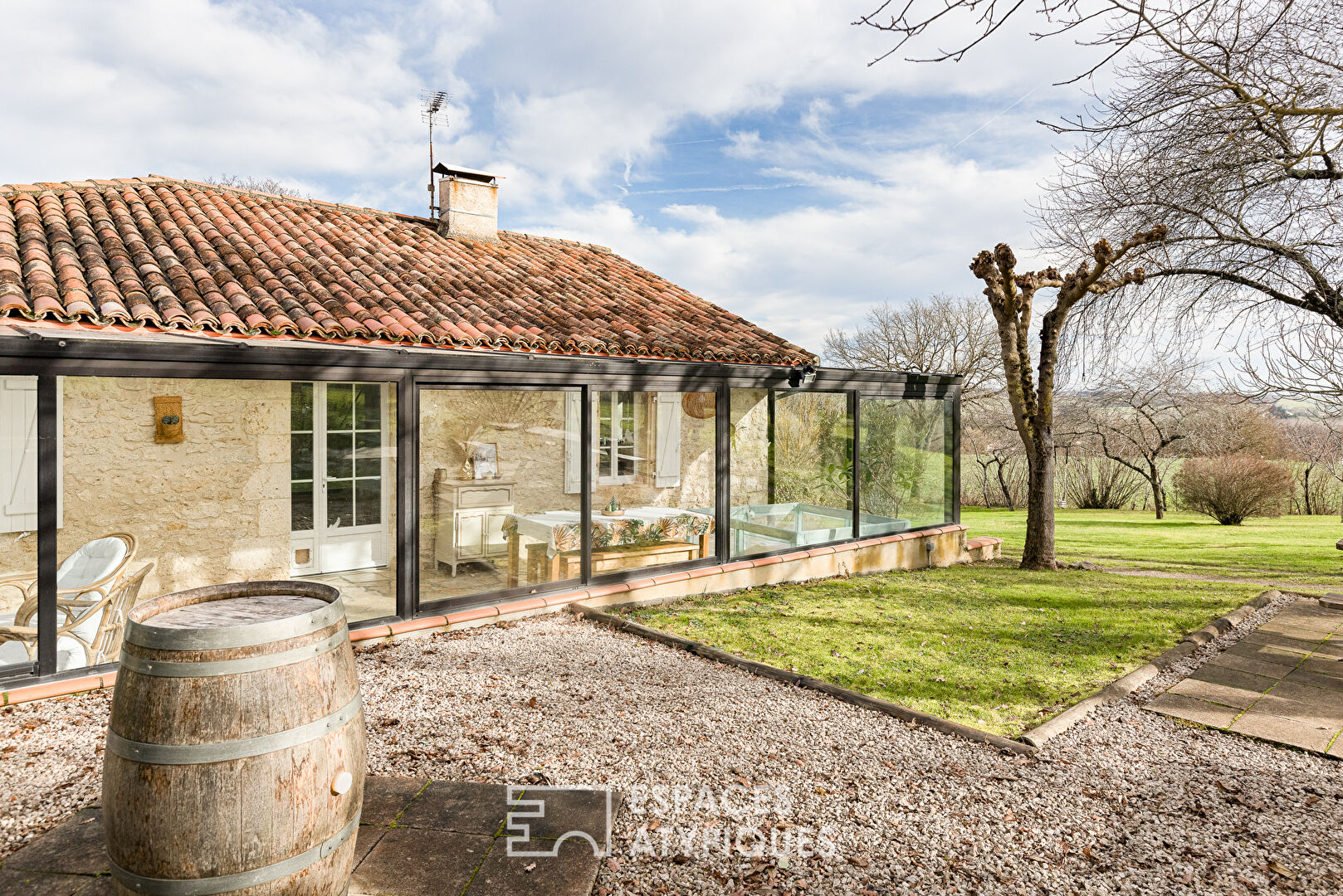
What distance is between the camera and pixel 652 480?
7.66 meters

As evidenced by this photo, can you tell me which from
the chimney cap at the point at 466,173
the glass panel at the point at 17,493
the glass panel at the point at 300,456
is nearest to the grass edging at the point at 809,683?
the glass panel at the point at 300,456

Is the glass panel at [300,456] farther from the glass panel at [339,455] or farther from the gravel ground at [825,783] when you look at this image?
the gravel ground at [825,783]

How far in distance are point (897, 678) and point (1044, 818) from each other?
6.43 feet

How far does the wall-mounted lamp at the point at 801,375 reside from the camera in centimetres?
841

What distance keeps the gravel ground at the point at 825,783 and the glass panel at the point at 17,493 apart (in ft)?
5.82

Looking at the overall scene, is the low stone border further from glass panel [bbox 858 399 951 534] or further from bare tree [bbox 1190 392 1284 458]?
bare tree [bbox 1190 392 1284 458]

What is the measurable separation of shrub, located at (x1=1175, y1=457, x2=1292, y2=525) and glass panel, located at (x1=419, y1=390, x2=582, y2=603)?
20.3m

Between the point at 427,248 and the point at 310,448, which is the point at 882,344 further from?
the point at 310,448

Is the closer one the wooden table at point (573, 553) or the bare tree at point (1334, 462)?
the wooden table at point (573, 553)

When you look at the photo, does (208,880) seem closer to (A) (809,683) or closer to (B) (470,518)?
(A) (809,683)

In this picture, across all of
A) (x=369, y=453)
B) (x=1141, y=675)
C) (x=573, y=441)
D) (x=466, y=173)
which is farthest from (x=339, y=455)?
(x=1141, y=675)

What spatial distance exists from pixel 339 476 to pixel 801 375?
5179 millimetres

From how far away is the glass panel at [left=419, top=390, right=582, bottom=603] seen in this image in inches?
240

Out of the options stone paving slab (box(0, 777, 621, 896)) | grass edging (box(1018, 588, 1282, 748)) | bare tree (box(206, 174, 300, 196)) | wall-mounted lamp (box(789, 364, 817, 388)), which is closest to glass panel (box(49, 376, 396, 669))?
stone paving slab (box(0, 777, 621, 896))
